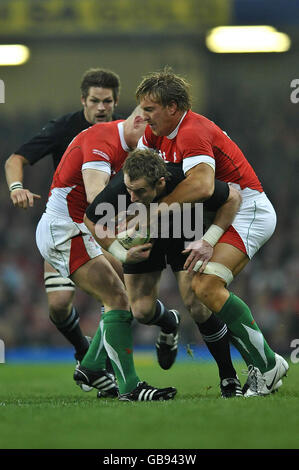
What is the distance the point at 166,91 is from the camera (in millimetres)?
5383

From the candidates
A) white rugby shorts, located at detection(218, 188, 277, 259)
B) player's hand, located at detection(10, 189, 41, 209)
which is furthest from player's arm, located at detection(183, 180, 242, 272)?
player's hand, located at detection(10, 189, 41, 209)

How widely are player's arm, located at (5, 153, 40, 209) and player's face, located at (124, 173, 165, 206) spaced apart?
117 cm

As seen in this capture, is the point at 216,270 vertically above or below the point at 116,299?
above

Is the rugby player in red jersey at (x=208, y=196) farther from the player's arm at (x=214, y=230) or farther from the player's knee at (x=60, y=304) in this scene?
the player's knee at (x=60, y=304)

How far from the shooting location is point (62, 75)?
17.6m

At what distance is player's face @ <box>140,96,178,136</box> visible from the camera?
5371mm

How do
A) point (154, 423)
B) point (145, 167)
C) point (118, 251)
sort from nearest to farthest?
point (154, 423) → point (145, 167) → point (118, 251)

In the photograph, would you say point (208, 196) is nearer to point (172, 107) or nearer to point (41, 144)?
point (172, 107)

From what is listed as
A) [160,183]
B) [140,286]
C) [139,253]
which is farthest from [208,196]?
[140,286]

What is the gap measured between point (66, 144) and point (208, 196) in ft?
7.70

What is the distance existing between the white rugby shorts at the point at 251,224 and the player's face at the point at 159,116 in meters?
0.65

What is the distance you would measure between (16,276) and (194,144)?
36.2ft

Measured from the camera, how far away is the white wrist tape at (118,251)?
516 centimetres
